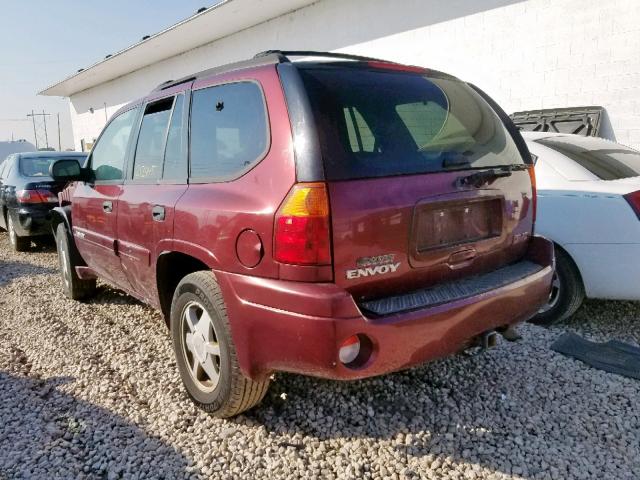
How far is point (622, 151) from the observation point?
4020 mm

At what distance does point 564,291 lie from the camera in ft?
12.0

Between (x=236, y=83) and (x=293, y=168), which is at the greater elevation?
(x=236, y=83)

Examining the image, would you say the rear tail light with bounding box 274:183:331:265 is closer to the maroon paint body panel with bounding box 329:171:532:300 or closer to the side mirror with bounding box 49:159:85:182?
the maroon paint body panel with bounding box 329:171:532:300

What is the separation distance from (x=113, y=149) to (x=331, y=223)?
8.56ft

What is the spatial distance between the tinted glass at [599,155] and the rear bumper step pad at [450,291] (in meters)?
1.53

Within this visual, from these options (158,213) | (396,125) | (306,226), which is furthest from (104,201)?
(396,125)

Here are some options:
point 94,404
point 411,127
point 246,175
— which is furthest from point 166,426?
point 411,127

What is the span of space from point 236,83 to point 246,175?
22.1 inches

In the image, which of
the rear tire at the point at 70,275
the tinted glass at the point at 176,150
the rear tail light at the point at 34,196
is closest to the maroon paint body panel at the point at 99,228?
the rear tire at the point at 70,275

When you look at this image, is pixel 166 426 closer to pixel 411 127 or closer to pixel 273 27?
pixel 411 127

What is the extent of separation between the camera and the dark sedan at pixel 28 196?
22.4 ft

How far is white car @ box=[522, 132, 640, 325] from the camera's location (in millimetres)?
3273

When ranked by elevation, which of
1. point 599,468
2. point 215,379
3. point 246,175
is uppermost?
point 246,175

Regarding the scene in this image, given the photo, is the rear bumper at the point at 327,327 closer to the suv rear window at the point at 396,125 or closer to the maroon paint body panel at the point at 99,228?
the suv rear window at the point at 396,125
